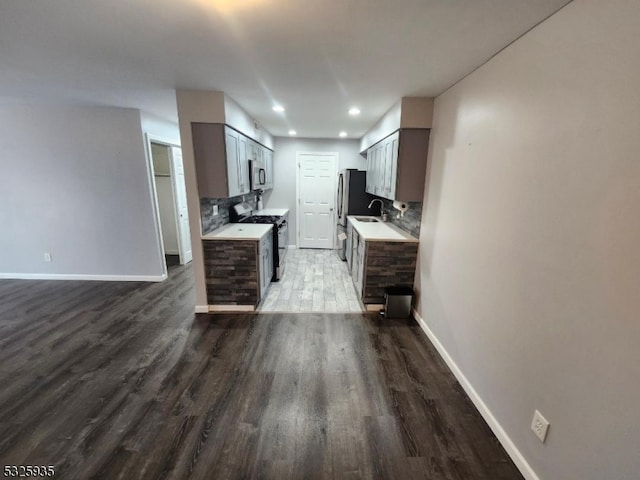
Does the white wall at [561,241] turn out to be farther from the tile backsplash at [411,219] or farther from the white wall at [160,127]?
the white wall at [160,127]

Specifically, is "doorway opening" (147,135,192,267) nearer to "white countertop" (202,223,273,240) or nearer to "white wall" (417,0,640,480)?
"white countertop" (202,223,273,240)

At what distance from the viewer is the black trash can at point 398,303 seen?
3.05m

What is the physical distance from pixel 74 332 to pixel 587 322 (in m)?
3.95

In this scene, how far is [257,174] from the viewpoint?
4.10 m

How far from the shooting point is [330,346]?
8.41 ft

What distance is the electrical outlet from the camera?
4.40 feet

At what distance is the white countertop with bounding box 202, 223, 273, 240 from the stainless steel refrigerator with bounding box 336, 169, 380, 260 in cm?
172

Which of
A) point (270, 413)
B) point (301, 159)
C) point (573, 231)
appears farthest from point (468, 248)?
point (301, 159)

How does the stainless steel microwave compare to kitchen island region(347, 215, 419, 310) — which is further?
the stainless steel microwave

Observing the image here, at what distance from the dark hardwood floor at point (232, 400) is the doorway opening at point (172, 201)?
2010 mm

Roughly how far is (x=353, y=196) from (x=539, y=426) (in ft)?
13.1

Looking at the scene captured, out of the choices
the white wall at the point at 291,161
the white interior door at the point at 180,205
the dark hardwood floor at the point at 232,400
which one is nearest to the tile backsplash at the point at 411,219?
the dark hardwood floor at the point at 232,400

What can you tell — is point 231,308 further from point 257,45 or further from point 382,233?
point 257,45

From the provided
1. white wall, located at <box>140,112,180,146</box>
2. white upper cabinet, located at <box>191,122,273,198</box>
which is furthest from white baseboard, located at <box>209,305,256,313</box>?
white wall, located at <box>140,112,180,146</box>
